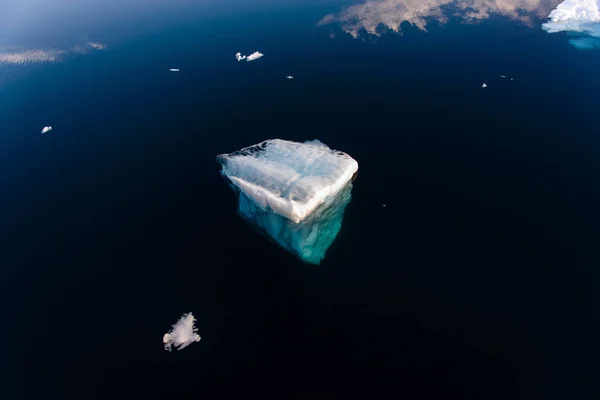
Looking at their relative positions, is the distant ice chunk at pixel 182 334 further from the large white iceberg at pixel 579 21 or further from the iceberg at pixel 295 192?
the large white iceberg at pixel 579 21

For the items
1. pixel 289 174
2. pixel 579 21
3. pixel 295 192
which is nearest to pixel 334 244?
pixel 295 192

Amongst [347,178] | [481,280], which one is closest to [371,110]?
[347,178]

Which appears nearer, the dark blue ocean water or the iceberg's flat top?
the dark blue ocean water

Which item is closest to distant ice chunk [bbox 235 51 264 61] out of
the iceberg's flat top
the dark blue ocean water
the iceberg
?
the dark blue ocean water

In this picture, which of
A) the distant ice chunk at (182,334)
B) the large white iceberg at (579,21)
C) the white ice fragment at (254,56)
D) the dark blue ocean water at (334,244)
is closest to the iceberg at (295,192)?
the dark blue ocean water at (334,244)

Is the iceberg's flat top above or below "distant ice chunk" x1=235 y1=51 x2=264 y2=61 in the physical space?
→ below

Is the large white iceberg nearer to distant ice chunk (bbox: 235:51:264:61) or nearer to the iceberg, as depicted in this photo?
distant ice chunk (bbox: 235:51:264:61)

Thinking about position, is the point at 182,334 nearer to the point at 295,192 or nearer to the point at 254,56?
the point at 295,192

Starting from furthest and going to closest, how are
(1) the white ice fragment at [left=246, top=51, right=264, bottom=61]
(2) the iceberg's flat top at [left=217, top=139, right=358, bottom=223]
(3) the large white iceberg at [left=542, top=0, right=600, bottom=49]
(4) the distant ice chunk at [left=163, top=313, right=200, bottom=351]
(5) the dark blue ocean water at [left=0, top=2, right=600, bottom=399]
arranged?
(3) the large white iceberg at [left=542, top=0, right=600, bottom=49], (1) the white ice fragment at [left=246, top=51, right=264, bottom=61], (2) the iceberg's flat top at [left=217, top=139, right=358, bottom=223], (4) the distant ice chunk at [left=163, top=313, right=200, bottom=351], (5) the dark blue ocean water at [left=0, top=2, right=600, bottom=399]
